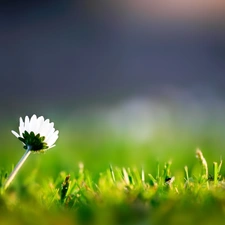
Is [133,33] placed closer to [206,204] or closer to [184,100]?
[184,100]

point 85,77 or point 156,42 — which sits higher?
point 156,42

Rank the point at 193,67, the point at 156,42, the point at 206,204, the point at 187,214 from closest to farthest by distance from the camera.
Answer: the point at 187,214 → the point at 206,204 → the point at 193,67 → the point at 156,42

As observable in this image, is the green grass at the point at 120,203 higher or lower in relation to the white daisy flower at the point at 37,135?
lower

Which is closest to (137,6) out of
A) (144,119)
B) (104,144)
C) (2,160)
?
(144,119)

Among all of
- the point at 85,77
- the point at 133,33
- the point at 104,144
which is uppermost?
the point at 133,33

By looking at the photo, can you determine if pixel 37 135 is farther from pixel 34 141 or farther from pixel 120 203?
pixel 120 203

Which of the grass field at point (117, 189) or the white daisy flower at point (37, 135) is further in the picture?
the white daisy flower at point (37, 135)
